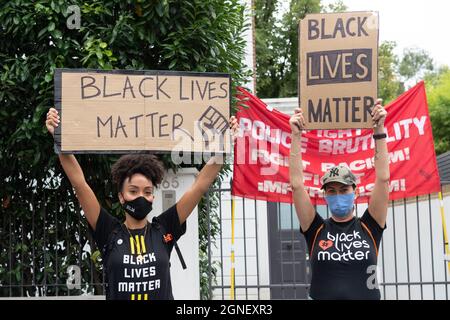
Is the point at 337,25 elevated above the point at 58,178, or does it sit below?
above

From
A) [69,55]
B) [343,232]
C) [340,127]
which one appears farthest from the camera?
[69,55]

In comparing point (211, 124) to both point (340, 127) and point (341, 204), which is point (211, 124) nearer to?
point (340, 127)

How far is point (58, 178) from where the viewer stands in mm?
7070

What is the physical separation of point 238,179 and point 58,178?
1.71 m

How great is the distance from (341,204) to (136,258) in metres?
1.42

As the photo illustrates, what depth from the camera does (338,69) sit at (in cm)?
578

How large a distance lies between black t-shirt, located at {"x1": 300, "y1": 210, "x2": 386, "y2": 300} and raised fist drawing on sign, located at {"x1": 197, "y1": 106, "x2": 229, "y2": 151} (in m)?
1.05

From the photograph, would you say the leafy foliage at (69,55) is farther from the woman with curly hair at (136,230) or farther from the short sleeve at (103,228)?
the short sleeve at (103,228)

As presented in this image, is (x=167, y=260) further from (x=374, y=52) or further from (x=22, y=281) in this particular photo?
(x=22, y=281)

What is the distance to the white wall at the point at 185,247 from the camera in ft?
22.2

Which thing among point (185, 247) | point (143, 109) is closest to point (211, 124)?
point (143, 109)

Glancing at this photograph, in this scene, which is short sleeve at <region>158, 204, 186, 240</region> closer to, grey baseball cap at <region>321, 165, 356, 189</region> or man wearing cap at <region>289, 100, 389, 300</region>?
man wearing cap at <region>289, 100, 389, 300</region>
